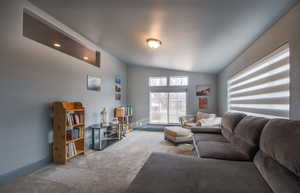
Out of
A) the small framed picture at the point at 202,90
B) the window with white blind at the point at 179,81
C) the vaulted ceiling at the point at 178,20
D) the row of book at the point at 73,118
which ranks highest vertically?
the vaulted ceiling at the point at 178,20

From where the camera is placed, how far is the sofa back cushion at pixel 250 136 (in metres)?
1.72

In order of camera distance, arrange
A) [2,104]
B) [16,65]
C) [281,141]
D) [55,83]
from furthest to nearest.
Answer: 1. [55,83]
2. [16,65]
3. [2,104]
4. [281,141]

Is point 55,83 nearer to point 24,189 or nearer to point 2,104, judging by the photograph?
point 2,104

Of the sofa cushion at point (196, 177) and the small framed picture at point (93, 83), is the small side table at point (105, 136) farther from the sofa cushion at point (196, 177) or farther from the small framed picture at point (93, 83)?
the sofa cushion at point (196, 177)

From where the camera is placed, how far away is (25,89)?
7.77ft

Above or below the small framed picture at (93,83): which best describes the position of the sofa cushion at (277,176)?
below

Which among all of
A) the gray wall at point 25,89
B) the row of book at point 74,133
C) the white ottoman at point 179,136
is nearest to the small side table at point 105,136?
the row of book at point 74,133

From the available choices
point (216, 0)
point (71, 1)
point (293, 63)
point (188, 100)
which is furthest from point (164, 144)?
point (71, 1)

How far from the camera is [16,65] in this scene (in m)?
2.24

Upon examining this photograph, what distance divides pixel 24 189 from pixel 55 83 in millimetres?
1829

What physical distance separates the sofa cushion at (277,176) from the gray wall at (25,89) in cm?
325

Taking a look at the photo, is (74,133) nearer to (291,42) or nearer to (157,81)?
(291,42)

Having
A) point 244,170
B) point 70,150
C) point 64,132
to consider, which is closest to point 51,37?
point 64,132

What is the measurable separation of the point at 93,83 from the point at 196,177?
3619 millimetres
